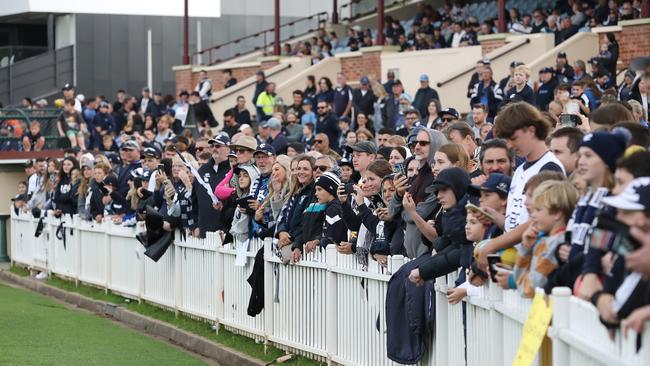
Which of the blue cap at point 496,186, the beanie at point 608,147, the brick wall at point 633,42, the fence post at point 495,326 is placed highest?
the brick wall at point 633,42

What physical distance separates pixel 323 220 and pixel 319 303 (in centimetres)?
83

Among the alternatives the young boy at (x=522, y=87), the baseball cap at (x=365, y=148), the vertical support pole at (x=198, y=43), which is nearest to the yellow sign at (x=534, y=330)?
the baseball cap at (x=365, y=148)

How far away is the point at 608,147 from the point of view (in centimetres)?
682

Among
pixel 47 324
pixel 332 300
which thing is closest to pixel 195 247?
pixel 47 324

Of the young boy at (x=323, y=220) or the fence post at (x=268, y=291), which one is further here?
the fence post at (x=268, y=291)

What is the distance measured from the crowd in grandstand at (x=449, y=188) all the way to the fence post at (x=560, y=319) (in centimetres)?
18

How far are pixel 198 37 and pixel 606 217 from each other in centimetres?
4481

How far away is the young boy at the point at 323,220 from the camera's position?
12.4m

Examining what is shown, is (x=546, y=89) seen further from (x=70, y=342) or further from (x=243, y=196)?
(x=70, y=342)

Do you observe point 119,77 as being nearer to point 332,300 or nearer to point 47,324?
point 47,324

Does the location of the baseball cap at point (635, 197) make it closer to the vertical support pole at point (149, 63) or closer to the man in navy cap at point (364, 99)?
the man in navy cap at point (364, 99)

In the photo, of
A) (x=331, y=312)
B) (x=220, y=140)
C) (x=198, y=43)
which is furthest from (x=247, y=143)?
(x=198, y=43)

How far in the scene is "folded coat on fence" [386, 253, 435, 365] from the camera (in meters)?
10.2

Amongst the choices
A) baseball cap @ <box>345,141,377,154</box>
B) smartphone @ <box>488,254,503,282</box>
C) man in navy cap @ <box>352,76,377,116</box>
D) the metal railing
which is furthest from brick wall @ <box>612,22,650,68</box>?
the metal railing
